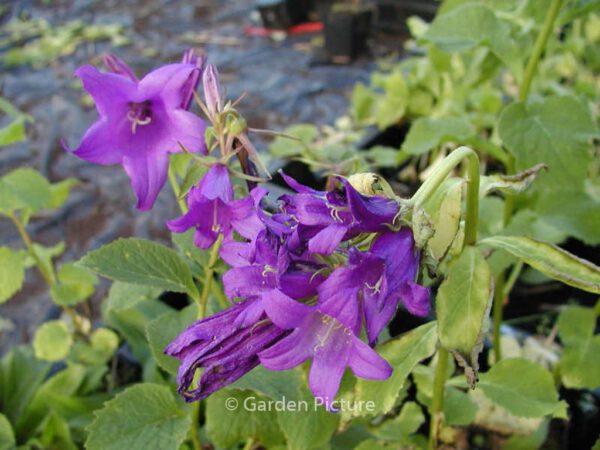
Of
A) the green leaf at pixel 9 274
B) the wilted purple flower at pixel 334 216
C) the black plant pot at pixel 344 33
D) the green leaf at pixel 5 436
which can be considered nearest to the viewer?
the wilted purple flower at pixel 334 216

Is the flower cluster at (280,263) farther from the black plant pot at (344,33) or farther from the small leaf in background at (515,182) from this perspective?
the black plant pot at (344,33)

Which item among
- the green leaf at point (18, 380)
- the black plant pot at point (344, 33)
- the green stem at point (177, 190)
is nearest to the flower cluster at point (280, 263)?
the green stem at point (177, 190)

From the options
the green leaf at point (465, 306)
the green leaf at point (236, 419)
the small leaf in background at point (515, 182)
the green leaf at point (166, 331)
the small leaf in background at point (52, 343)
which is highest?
the small leaf in background at point (515, 182)

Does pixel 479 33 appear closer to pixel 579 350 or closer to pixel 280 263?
pixel 579 350

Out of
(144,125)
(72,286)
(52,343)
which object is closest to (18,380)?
(52,343)

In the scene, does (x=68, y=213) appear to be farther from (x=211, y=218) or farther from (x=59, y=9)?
(x=59, y=9)

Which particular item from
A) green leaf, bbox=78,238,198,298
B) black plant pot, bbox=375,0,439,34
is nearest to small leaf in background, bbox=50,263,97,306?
green leaf, bbox=78,238,198,298
